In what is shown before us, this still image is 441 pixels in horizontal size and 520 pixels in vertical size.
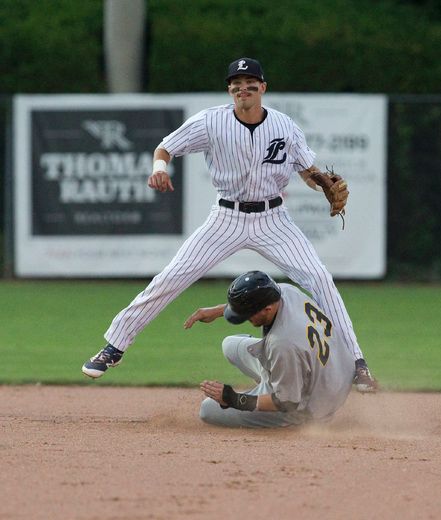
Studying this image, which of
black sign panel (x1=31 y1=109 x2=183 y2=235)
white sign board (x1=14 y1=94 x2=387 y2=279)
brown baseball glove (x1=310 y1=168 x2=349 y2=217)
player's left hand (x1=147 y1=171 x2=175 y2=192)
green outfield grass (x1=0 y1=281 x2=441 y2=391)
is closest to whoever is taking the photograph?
player's left hand (x1=147 y1=171 x2=175 y2=192)

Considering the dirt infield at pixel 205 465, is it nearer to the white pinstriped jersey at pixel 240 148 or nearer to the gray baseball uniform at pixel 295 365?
the gray baseball uniform at pixel 295 365

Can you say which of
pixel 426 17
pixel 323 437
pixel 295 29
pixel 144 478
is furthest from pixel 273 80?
pixel 144 478

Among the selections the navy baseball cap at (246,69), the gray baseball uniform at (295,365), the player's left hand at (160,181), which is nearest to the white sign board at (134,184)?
the navy baseball cap at (246,69)

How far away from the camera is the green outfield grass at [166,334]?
365 inches

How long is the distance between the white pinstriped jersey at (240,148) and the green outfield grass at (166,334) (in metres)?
1.86

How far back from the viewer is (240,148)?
24.3 ft

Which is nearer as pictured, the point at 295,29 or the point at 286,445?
the point at 286,445

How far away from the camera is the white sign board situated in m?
15.2

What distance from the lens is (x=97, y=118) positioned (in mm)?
15562

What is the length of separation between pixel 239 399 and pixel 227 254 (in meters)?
1.18

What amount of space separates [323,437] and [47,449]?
1464 mm

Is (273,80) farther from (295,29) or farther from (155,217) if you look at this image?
(155,217)

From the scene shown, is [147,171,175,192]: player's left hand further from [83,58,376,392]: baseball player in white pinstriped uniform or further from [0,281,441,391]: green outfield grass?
[0,281,441,391]: green outfield grass

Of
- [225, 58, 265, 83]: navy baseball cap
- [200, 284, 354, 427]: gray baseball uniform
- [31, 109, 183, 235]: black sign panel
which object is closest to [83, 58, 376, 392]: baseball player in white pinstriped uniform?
[225, 58, 265, 83]: navy baseball cap
